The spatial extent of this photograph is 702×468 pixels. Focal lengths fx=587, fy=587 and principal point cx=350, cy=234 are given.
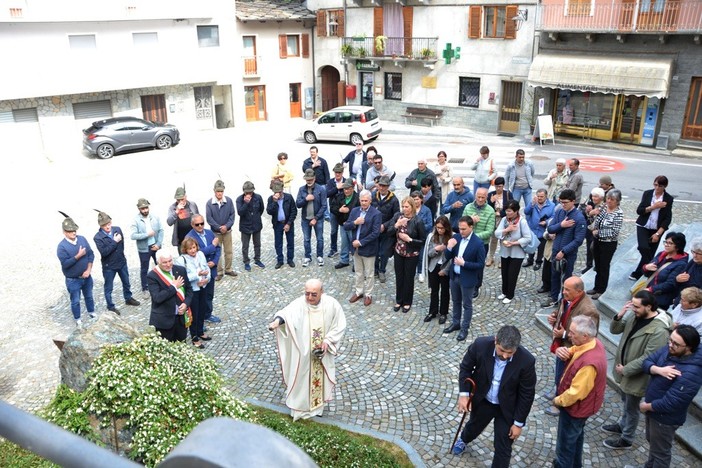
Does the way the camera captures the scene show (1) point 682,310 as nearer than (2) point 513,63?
Yes

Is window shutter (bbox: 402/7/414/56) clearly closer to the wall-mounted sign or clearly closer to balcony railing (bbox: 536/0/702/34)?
the wall-mounted sign

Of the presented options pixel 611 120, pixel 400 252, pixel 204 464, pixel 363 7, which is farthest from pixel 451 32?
pixel 204 464

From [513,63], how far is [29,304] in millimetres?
24591

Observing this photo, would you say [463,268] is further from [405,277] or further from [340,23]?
[340,23]

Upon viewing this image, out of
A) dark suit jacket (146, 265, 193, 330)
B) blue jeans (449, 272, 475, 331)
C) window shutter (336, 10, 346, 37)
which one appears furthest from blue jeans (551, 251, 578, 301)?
window shutter (336, 10, 346, 37)

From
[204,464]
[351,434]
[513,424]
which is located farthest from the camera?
[351,434]

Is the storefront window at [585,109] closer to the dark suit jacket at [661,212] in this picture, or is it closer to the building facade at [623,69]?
the building facade at [623,69]

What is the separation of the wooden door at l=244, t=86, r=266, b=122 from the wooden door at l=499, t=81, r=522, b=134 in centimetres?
1451

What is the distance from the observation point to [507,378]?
6020 mm

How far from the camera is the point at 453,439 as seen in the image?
7289 millimetres

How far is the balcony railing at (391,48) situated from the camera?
31.5m

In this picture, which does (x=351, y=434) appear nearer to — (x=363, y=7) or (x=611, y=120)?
(x=611, y=120)

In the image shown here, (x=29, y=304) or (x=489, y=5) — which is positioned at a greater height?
(x=489, y=5)

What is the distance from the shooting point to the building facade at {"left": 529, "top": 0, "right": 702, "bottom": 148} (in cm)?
2403
